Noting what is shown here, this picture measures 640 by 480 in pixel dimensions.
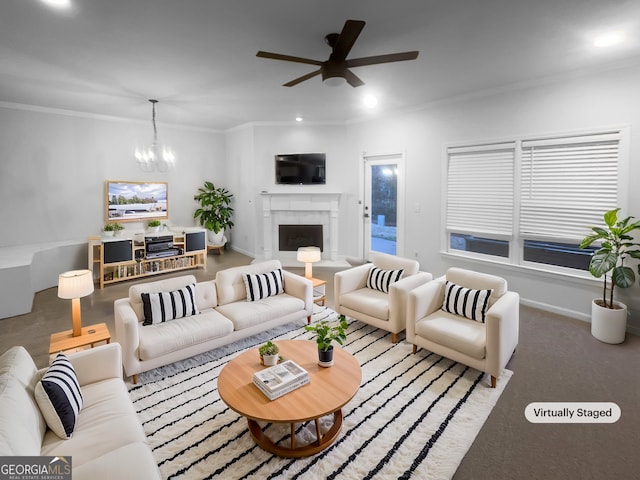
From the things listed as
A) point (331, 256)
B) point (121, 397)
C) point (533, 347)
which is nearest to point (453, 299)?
point (533, 347)

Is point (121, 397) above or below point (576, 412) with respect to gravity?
above

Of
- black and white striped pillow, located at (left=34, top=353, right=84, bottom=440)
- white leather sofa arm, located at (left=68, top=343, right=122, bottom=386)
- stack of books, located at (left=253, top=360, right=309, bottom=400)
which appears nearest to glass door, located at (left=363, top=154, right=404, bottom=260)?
stack of books, located at (left=253, top=360, right=309, bottom=400)

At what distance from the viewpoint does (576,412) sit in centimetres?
251

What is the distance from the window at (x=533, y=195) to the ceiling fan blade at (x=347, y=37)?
3043mm

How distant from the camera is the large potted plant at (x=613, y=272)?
3475mm

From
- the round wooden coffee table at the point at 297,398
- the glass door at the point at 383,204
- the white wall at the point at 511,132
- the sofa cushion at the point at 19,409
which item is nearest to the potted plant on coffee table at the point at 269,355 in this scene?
the round wooden coffee table at the point at 297,398

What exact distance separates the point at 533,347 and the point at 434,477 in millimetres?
2173

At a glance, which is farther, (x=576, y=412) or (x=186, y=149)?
(x=186, y=149)

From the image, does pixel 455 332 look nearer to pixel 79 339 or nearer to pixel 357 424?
pixel 357 424

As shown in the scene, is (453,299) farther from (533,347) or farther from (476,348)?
(533,347)

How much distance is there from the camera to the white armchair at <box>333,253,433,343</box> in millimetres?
3516

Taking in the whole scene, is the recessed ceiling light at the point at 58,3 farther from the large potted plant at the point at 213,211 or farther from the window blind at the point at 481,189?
the large potted plant at the point at 213,211

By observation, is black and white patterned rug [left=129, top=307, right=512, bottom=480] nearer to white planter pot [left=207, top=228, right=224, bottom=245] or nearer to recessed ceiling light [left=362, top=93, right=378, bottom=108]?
recessed ceiling light [left=362, top=93, right=378, bottom=108]

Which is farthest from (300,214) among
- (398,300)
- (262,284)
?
(398,300)
